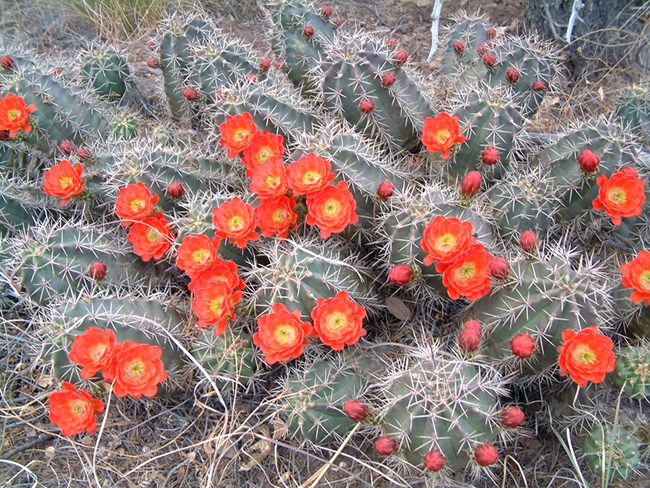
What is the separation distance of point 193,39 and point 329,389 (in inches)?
109

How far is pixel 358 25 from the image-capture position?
17.4 feet

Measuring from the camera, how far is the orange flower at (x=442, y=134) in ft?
9.34

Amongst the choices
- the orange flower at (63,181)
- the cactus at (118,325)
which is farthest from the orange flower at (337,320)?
the orange flower at (63,181)

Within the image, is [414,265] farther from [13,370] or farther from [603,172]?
[13,370]

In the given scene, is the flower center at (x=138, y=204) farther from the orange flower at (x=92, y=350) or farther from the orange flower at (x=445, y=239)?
the orange flower at (x=445, y=239)

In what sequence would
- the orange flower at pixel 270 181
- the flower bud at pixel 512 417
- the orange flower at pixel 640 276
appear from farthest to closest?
the orange flower at pixel 270 181 → the orange flower at pixel 640 276 → the flower bud at pixel 512 417

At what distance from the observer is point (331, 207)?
2596 mm

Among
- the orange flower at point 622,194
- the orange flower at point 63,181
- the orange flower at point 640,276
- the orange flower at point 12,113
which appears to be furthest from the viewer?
the orange flower at point 12,113

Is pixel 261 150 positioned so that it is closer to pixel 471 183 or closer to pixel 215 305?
pixel 215 305

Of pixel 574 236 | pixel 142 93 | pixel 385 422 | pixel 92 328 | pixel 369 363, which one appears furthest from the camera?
pixel 142 93

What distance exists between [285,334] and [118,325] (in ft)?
2.82

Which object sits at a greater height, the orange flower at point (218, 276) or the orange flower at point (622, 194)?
the orange flower at point (622, 194)

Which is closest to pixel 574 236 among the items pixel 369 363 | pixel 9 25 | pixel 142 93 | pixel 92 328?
pixel 369 363

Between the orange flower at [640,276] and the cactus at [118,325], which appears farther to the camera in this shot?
the cactus at [118,325]
